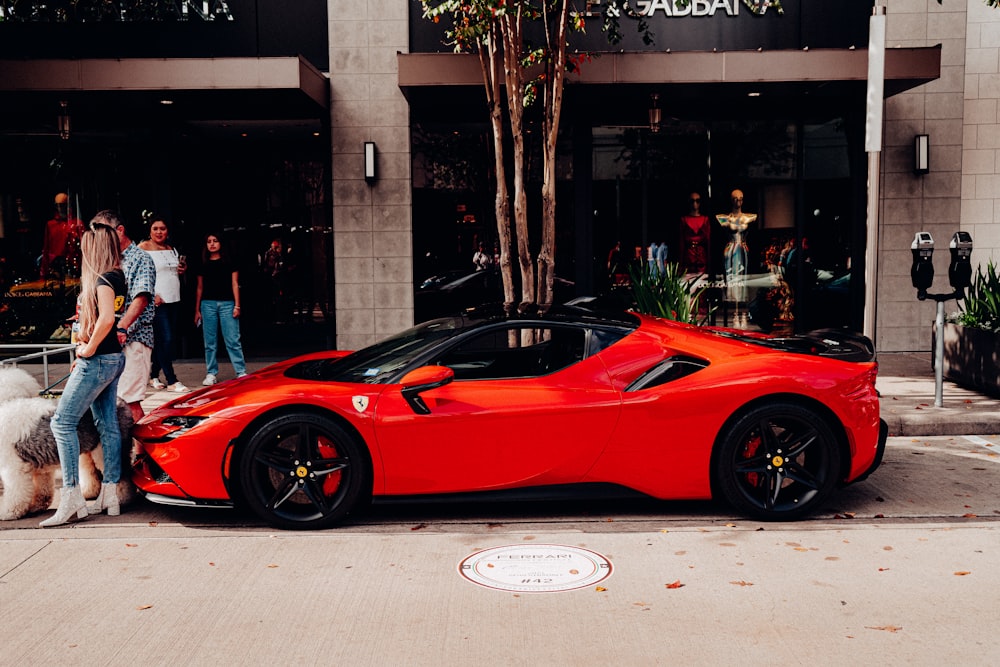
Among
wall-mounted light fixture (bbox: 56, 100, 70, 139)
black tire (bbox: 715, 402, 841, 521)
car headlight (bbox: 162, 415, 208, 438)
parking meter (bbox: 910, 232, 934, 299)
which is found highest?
wall-mounted light fixture (bbox: 56, 100, 70, 139)

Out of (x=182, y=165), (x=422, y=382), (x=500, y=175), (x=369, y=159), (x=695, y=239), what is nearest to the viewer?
(x=422, y=382)

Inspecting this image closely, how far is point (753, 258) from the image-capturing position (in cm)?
1393

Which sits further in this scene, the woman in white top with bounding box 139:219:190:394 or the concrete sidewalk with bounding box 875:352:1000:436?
the woman in white top with bounding box 139:219:190:394

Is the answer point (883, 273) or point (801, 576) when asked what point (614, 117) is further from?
point (801, 576)

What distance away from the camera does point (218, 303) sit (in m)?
10.6

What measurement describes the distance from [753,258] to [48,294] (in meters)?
10.1

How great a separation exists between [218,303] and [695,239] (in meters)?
6.83

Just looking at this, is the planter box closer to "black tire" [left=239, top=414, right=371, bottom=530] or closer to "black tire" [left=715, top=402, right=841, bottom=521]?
"black tire" [left=715, top=402, right=841, bottom=521]

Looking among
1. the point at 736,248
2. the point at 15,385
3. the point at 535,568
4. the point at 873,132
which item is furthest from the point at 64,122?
the point at 535,568

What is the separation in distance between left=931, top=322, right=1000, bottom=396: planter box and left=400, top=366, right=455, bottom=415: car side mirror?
22.3 feet

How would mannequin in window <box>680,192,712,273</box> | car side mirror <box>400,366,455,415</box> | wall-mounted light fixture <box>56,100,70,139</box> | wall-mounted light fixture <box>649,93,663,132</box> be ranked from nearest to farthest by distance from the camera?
car side mirror <box>400,366,455,415</box> → wall-mounted light fixture <box>56,100,70,139</box> → wall-mounted light fixture <box>649,93,663,132</box> → mannequin in window <box>680,192,712,273</box>

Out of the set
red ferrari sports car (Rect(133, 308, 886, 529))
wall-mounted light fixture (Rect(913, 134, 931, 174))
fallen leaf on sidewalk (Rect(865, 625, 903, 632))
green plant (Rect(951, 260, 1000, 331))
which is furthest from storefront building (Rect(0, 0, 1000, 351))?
fallen leaf on sidewalk (Rect(865, 625, 903, 632))

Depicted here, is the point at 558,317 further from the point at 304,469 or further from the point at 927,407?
the point at 927,407

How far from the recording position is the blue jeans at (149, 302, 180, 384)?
10.1m
